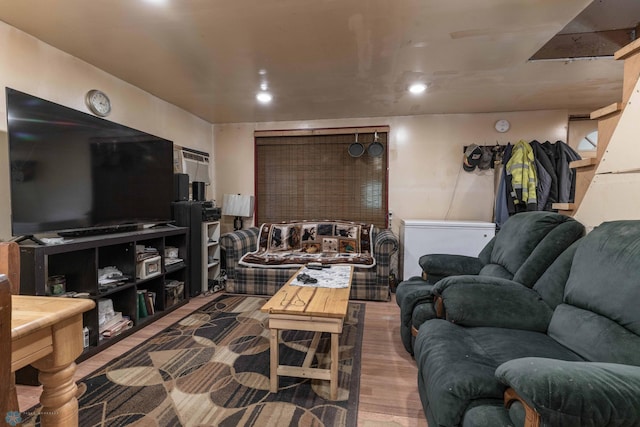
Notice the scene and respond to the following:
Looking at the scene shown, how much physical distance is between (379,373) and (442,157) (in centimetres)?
297

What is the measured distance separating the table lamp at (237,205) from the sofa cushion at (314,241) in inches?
12.4

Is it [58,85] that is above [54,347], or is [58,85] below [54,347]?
above

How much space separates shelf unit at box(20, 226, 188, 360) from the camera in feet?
5.67

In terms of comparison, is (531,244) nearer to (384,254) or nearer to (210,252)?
(384,254)

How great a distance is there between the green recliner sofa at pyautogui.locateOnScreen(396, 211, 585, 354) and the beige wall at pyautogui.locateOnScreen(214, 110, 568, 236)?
5.48ft

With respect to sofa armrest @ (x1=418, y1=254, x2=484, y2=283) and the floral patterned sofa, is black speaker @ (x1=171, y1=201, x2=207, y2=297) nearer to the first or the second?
the floral patterned sofa

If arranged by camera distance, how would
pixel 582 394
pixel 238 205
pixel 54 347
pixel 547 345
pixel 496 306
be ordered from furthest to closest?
pixel 238 205 → pixel 496 306 → pixel 547 345 → pixel 54 347 → pixel 582 394

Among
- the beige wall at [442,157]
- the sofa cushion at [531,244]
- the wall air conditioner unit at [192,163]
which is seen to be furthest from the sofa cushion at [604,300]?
the wall air conditioner unit at [192,163]

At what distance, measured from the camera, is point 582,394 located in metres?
0.73

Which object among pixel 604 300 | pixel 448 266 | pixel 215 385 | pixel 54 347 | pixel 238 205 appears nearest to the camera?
pixel 54 347

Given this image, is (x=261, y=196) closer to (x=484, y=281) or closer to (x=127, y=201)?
(x=127, y=201)

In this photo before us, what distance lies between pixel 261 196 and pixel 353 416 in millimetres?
3297

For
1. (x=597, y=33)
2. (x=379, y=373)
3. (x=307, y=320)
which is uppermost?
(x=597, y=33)

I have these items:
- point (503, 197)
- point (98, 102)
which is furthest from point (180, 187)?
point (503, 197)
